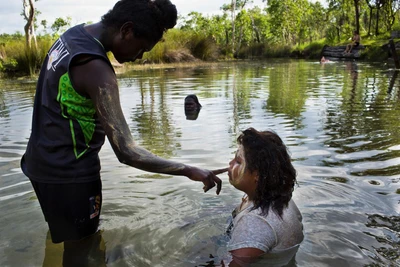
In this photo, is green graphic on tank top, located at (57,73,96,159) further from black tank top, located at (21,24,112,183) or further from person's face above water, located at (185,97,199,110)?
person's face above water, located at (185,97,199,110)

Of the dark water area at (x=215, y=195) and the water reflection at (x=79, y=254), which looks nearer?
the water reflection at (x=79, y=254)

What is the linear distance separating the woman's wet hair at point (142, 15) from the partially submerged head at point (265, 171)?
888mm

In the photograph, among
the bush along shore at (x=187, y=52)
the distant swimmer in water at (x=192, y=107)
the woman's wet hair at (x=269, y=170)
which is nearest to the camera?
the woman's wet hair at (x=269, y=170)

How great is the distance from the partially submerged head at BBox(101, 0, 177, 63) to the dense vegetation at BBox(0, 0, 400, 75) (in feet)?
57.3

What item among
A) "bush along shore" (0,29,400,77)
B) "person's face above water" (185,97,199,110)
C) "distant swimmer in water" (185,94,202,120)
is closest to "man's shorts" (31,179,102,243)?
"distant swimmer in water" (185,94,202,120)

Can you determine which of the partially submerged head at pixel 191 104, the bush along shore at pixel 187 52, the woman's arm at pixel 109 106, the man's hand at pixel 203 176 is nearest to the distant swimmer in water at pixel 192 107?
the partially submerged head at pixel 191 104

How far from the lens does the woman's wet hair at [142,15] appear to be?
2.21 m

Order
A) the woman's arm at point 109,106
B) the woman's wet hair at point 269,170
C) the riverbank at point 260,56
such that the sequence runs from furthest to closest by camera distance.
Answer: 1. the riverbank at point 260,56
2. the woman's wet hair at point 269,170
3. the woman's arm at point 109,106

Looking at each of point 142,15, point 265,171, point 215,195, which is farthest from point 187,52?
point 142,15

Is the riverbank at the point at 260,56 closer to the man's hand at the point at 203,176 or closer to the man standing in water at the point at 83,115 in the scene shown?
the man standing in water at the point at 83,115

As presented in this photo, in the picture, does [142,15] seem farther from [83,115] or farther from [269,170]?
[269,170]

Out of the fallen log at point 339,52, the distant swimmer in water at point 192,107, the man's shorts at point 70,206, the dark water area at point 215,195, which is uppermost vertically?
the fallen log at point 339,52

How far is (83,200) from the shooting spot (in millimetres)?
2383

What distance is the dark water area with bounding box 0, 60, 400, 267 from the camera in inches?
114
